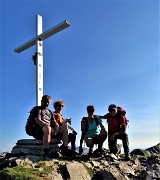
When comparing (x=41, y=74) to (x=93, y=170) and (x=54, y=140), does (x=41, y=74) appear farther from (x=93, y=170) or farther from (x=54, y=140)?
(x=93, y=170)

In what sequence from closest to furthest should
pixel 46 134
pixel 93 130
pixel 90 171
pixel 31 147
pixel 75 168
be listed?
pixel 75 168 < pixel 90 171 < pixel 46 134 < pixel 31 147 < pixel 93 130

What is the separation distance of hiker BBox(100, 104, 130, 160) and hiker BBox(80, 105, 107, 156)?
265 mm

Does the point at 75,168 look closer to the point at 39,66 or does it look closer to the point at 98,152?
the point at 98,152

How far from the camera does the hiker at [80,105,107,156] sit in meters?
9.79

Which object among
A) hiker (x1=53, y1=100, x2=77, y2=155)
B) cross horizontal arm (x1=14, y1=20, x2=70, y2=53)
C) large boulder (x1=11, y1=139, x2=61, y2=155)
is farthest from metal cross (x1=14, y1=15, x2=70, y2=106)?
large boulder (x1=11, y1=139, x2=61, y2=155)

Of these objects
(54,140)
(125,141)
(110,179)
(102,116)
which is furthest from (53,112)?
(110,179)

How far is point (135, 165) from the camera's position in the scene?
30.0ft

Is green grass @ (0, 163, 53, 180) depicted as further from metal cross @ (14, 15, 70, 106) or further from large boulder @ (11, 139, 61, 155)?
metal cross @ (14, 15, 70, 106)

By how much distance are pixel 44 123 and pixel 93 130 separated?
1.80m

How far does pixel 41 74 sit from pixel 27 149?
3.22 meters

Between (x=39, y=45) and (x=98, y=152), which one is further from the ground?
(x=39, y=45)

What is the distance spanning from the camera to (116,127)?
388 inches

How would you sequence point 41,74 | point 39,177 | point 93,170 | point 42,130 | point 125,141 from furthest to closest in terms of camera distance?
1. point 41,74
2. point 125,141
3. point 42,130
4. point 93,170
5. point 39,177

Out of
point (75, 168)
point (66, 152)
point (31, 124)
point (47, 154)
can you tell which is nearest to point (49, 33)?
point (31, 124)
